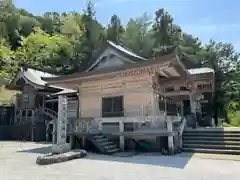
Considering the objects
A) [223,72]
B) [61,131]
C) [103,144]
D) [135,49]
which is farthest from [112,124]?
[135,49]

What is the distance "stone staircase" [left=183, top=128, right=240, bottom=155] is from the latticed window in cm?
386

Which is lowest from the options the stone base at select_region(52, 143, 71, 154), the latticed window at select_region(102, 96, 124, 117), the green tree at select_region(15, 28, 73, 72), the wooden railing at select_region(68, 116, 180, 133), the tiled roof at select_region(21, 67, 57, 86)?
the stone base at select_region(52, 143, 71, 154)

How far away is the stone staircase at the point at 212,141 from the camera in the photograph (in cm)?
984

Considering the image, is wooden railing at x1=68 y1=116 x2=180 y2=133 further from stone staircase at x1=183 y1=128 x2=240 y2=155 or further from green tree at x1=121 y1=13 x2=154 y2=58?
green tree at x1=121 y1=13 x2=154 y2=58

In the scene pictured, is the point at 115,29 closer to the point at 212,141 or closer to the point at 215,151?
the point at 212,141

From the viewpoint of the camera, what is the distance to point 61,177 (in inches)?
240

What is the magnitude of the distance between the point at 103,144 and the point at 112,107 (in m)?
2.82

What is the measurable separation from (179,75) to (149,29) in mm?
26032

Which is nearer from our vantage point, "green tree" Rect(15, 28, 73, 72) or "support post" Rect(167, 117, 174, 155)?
"support post" Rect(167, 117, 174, 155)

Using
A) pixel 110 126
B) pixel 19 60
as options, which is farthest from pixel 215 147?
pixel 19 60

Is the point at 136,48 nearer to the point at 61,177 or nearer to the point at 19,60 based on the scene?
the point at 19,60

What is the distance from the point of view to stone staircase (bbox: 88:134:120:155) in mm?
10562

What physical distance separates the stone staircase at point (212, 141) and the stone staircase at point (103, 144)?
3.49m

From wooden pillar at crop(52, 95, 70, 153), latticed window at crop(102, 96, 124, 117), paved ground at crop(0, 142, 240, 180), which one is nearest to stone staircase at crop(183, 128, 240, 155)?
paved ground at crop(0, 142, 240, 180)
